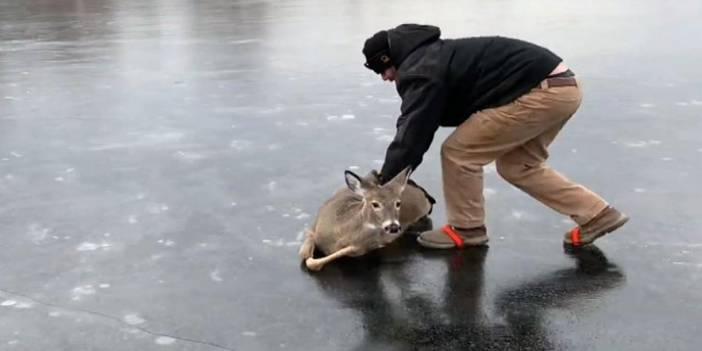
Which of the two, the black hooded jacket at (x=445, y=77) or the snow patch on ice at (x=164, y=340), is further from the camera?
the black hooded jacket at (x=445, y=77)

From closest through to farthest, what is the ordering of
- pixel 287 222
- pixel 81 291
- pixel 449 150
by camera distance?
pixel 81 291 < pixel 449 150 < pixel 287 222

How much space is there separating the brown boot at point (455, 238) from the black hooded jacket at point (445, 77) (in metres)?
0.68

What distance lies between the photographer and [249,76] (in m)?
13.8

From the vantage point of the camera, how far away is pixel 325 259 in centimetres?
582

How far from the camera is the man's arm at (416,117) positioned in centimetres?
551

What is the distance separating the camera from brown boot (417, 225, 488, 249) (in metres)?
6.11

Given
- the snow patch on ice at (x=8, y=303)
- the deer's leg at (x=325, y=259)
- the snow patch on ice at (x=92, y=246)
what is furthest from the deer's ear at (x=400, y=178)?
the snow patch on ice at (x=8, y=303)

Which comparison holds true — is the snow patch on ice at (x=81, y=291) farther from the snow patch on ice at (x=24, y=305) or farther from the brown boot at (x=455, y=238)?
the brown boot at (x=455, y=238)

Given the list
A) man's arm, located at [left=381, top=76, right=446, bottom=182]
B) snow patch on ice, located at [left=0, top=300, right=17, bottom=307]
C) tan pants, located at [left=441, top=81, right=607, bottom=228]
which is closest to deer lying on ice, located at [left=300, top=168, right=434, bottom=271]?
man's arm, located at [left=381, top=76, right=446, bottom=182]

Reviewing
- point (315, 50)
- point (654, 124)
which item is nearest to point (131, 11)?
point (315, 50)

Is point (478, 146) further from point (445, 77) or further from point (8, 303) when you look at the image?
point (8, 303)

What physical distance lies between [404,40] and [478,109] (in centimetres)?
71

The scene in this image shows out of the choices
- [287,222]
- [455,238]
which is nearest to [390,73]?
[455,238]

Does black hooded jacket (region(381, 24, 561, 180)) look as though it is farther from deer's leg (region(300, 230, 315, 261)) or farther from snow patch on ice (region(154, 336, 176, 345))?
snow patch on ice (region(154, 336, 176, 345))
